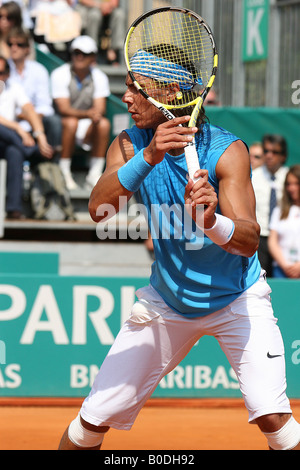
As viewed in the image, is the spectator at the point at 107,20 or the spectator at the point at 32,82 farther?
the spectator at the point at 107,20

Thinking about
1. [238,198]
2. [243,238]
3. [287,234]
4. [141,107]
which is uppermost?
[141,107]

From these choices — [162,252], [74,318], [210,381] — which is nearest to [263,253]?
[210,381]

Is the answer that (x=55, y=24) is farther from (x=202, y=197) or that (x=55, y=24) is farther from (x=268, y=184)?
(x=202, y=197)

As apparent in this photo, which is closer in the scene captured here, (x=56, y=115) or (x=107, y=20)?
(x=56, y=115)

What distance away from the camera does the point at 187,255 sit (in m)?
3.50

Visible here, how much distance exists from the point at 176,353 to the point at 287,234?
3.67m

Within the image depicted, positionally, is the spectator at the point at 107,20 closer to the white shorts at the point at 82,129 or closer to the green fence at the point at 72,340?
the white shorts at the point at 82,129

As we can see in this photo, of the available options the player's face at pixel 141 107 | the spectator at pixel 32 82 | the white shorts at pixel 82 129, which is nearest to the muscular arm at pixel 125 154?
the player's face at pixel 141 107

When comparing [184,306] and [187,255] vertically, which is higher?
[187,255]

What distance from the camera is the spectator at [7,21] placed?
8914 mm

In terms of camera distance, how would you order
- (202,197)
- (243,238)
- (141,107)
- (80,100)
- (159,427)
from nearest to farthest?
(202,197) → (243,238) → (141,107) → (159,427) → (80,100)

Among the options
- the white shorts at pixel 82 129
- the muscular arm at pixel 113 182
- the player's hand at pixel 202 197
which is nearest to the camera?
the player's hand at pixel 202 197

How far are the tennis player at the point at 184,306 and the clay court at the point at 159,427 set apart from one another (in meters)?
1.63

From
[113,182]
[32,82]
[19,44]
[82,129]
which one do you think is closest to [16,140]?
[32,82]
